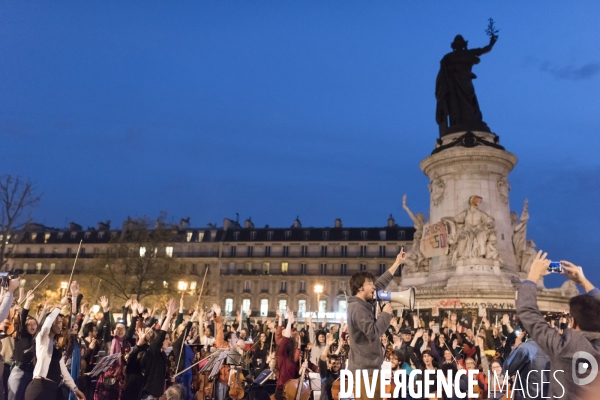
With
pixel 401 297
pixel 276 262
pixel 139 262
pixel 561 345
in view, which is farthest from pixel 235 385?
pixel 276 262

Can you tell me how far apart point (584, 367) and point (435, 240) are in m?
19.7

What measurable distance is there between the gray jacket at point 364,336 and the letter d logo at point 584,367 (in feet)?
5.94

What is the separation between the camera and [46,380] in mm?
6387

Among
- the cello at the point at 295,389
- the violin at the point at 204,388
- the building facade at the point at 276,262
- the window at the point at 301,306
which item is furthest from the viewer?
the building facade at the point at 276,262

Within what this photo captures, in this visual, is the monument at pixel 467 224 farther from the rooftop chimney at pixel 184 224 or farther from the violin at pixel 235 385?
the rooftop chimney at pixel 184 224

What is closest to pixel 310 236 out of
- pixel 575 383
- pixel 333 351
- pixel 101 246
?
pixel 101 246

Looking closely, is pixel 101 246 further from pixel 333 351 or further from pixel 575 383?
pixel 575 383

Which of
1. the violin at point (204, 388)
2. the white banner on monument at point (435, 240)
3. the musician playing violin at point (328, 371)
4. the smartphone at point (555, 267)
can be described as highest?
the white banner on monument at point (435, 240)

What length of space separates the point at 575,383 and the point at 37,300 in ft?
Answer: 201

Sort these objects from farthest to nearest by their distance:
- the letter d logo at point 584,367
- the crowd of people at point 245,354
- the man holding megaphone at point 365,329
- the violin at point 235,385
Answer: the violin at point 235,385
the man holding megaphone at point 365,329
the crowd of people at point 245,354
the letter d logo at point 584,367

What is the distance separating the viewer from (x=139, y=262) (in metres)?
45.2

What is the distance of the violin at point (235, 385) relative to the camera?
954cm

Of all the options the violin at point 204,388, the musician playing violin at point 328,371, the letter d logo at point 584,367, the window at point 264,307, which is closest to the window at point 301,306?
the window at point 264,307

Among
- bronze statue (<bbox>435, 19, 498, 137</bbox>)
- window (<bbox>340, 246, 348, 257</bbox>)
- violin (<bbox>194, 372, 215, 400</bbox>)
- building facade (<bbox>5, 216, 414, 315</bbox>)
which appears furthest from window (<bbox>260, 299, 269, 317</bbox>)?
violin (<bbox>194, 372, 215, 400</bbox>)
